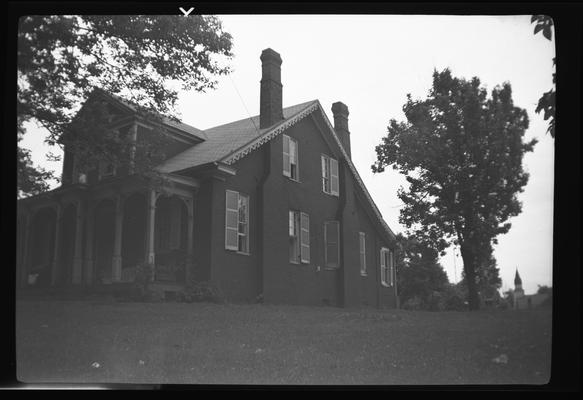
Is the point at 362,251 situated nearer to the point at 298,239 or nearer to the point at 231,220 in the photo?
the point at 298,239

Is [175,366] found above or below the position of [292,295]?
below

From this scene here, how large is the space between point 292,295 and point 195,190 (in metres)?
1.49

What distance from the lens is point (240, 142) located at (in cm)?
661

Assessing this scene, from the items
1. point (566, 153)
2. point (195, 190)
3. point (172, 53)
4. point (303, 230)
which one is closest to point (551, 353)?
point (566, 153)

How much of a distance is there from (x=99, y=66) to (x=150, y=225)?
5.41ft

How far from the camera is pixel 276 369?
222 inches

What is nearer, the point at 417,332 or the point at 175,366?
the point at 175,366

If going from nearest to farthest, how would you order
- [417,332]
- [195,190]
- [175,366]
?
[175,366] < [417,332] < [195,190]

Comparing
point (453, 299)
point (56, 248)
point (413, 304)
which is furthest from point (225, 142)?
point (453, 299)

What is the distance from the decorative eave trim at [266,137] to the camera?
21.7 ft

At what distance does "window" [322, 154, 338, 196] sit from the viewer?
6871 mm

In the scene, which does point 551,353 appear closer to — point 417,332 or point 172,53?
point 417,332

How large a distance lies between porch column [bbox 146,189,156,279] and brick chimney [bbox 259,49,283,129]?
139 cm

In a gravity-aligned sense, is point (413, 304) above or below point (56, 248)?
below
